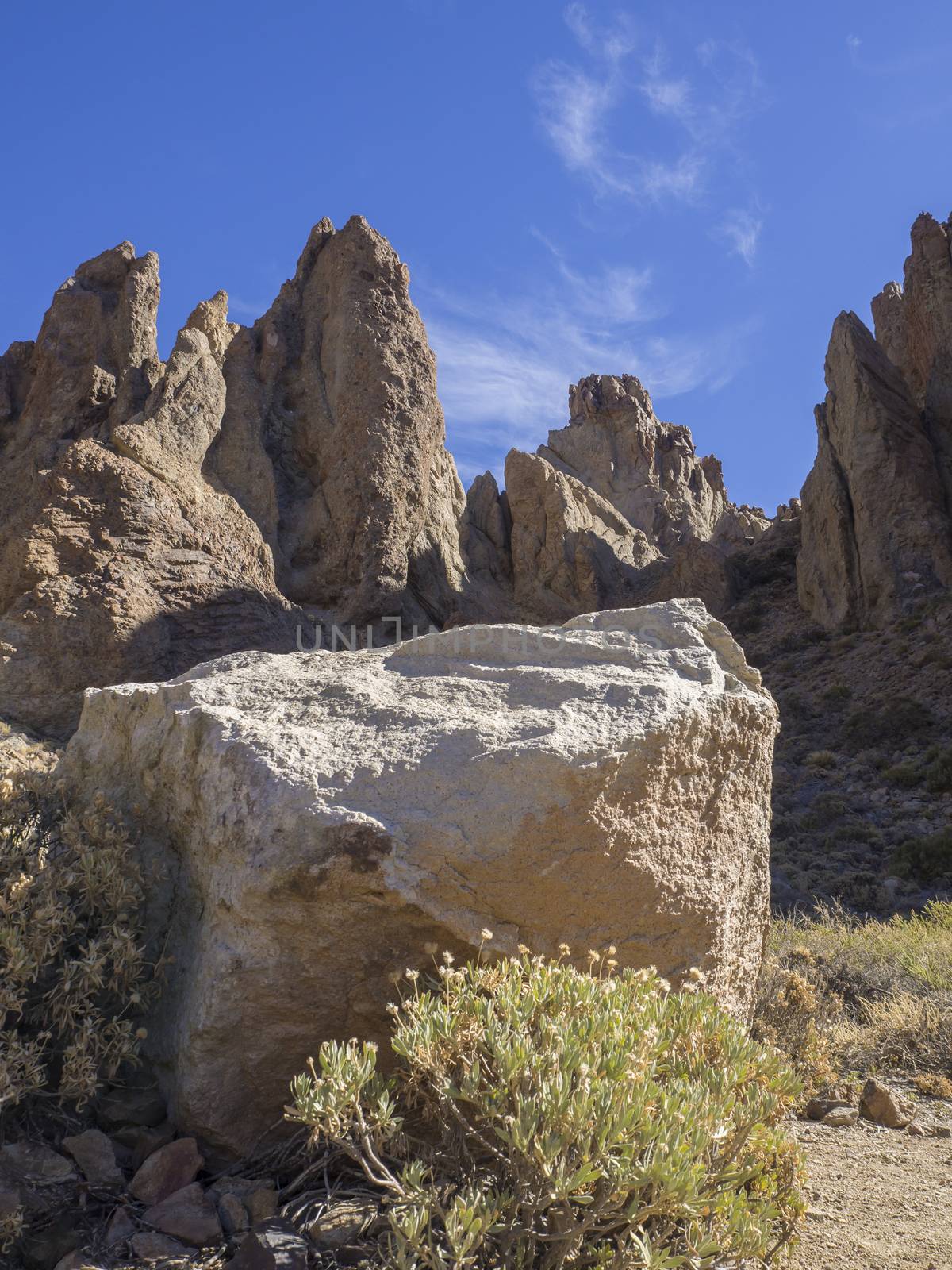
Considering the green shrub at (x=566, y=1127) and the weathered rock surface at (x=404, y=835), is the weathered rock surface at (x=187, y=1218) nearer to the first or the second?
the weathered rock surface at (x=404, y=835)

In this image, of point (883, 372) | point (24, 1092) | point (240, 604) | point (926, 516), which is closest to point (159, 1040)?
point (24, 1092)

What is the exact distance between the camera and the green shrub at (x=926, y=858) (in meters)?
12.6

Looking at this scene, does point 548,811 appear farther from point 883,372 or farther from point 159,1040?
point 883,372

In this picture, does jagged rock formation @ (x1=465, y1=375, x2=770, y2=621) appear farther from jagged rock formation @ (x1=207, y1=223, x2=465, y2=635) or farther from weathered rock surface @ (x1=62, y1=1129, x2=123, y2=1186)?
weathered rock surface @ (x1=62, y1=1129, x2=123, y2=1186)

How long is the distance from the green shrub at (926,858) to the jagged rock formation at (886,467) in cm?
1227

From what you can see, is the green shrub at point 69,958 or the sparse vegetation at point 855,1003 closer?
the green shrub at point 69,958

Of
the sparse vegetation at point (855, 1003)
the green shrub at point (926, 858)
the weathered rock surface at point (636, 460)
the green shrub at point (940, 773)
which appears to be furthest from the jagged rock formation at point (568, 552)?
the sparse vegetation at point (855, 1003)

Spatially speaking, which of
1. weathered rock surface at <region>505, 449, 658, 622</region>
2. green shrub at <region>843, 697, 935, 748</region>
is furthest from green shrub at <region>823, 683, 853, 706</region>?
weathered rock surface at <region>505, 449, 658, 622</region>

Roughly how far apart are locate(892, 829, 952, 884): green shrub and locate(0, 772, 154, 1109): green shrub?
455 inches

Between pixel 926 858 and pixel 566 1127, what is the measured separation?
40.8 ft

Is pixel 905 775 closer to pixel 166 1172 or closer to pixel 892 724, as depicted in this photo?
pixel 892 724

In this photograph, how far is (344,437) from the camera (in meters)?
23.0

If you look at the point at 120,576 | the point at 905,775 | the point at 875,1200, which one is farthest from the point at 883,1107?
the point at 905,775

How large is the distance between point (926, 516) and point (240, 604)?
19.1 meters
